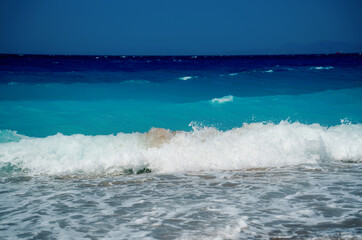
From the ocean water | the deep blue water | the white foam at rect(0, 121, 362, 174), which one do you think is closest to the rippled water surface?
the ocean water

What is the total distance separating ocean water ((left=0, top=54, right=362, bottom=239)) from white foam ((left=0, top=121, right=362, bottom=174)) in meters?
0.03

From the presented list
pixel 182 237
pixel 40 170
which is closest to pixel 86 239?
pixel 182 237

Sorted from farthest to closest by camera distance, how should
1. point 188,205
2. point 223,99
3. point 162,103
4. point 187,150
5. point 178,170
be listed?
point 223,99 → point 162,103 → point 187,150 → point 178,170 → point 188,205

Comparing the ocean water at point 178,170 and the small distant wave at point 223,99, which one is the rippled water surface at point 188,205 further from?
the small distant wave at point 223,99

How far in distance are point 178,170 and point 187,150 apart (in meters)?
0.76

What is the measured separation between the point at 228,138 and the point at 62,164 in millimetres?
3568

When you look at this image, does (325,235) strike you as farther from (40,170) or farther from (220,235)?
(40,170)

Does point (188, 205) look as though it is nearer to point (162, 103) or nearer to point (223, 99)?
point (162, 103)

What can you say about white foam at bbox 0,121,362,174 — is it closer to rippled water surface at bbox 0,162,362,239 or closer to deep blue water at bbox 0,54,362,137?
rippled water surface at bbox 0,162,362,239

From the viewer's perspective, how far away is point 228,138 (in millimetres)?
7758

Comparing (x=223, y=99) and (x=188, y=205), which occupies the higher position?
(x=223, y=99)

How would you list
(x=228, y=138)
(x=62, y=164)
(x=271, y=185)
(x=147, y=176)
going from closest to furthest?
1. (x=271, y=185)
2. (x=147, y=176)
3. (x=62, y=164)
4. (x=228, y=138)

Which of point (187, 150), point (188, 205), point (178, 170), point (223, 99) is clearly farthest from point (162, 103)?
point (188, 205)

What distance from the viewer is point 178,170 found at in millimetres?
6555
